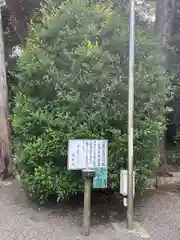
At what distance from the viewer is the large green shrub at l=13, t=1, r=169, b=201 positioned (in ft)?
14.6

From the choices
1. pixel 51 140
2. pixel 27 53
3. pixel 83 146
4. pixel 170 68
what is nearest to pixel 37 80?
pixel 27 53

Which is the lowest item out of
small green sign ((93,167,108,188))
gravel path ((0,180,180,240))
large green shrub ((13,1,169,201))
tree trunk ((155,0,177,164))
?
gravel path ((0,180,180,240))

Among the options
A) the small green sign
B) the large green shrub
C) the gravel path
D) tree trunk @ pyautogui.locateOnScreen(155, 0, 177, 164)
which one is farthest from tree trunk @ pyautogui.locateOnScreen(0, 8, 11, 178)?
tree trunk @ pyautogui.locateOnScreen(155, 0, 177, 164)

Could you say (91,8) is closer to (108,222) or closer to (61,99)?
(61,99)

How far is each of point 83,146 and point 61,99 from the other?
0.88 metres

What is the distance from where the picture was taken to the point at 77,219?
4.59 m

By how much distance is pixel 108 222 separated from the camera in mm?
4527

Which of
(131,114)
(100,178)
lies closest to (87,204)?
(100,178)

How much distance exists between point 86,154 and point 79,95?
3.09 feet

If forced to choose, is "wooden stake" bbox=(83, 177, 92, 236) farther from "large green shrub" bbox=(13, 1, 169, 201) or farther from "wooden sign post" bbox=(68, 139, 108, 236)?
"large green shrub" bbox=(13, 1, 169, 201)

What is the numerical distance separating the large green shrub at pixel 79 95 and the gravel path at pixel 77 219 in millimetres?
378

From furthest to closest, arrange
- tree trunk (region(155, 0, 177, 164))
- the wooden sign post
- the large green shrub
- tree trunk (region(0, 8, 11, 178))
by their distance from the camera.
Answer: tree trunk (region(155, 0, 177, 164)), tree trunk (region(0, 8, 11, 178)), the large green shrub, the wooden sign post

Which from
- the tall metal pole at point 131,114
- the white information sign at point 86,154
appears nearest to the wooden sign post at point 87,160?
the white information sign at point 86,154

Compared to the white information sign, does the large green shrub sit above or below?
above
